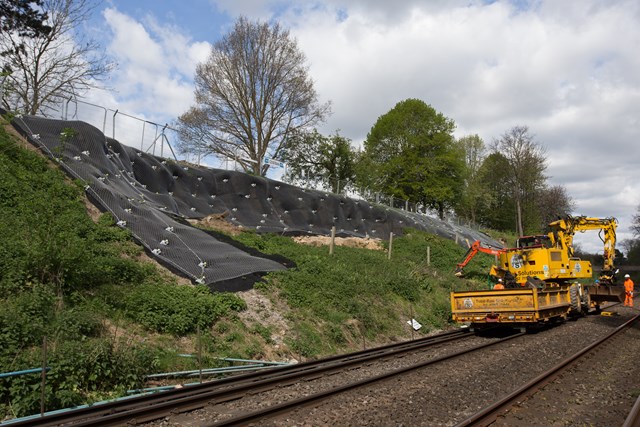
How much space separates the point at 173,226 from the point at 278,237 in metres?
6.60

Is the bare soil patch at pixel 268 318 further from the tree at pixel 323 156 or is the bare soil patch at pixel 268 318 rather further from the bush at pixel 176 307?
the tree at pixel 323 156

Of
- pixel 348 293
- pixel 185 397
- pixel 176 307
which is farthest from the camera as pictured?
pixel 348 293

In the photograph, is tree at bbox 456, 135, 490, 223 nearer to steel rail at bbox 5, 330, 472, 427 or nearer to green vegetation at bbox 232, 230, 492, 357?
green vegetation at bbox 232, 230, 492, 357

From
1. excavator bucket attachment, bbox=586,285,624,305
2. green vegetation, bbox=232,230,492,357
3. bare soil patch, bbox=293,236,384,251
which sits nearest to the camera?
green vegetation, bbox=232,230,492,357

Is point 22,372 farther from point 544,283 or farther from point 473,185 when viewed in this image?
point 473,185

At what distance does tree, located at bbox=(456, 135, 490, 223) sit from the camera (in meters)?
55.5

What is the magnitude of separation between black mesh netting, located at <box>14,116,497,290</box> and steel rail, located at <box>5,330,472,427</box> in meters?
3.69

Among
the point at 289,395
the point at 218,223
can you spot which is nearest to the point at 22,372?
the point at 289,395

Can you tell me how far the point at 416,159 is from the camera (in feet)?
157

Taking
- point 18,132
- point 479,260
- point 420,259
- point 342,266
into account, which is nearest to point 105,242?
point 18,132

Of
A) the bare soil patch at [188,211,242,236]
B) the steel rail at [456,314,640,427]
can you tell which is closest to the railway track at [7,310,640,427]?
the steel rail at [456,314,640,427]

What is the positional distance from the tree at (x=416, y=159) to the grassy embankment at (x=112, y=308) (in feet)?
102

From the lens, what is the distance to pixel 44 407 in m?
6.51

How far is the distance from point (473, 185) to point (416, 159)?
1290 centimetres
